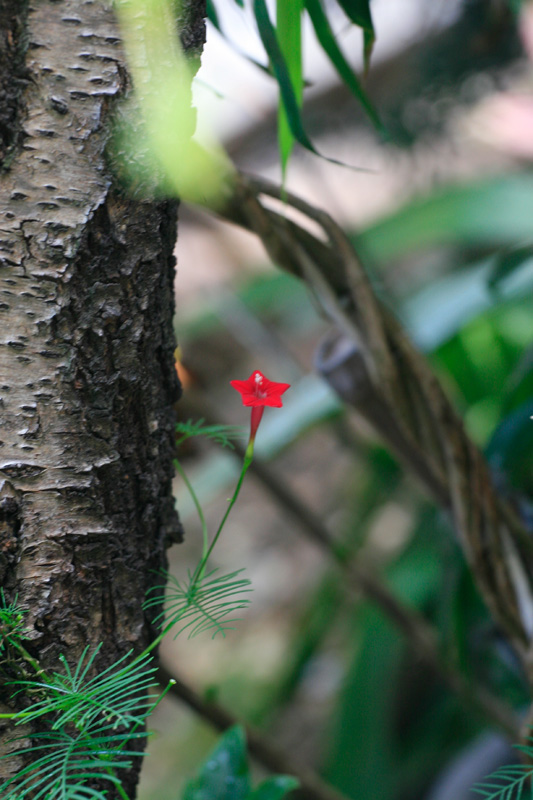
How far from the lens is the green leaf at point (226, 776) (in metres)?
0.42

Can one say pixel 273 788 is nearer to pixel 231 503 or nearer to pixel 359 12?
pixel 231 503

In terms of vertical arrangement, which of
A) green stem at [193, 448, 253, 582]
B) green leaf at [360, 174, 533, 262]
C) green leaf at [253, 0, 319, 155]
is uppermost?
green leaf at [360, 174, 533, 262]

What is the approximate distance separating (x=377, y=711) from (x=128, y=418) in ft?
2.75

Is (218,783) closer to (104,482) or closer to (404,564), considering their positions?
(104,482)

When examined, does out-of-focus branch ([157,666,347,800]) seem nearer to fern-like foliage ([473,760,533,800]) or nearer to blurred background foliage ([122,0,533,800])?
blurred background foliage ([122,0,533,800])

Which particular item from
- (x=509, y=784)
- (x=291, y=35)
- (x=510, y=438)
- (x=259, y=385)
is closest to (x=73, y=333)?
(x=259, y=385)

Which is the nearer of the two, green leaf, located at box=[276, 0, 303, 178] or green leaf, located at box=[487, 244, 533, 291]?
green leaf, located at box=[276, 0, 303, 178]

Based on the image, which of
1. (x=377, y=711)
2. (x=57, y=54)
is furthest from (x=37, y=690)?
(x=377, y=711)

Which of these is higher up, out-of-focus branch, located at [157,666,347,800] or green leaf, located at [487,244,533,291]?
green leaf, located at [487,244,533,291]

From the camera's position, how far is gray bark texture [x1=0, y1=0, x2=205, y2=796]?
0.73ft

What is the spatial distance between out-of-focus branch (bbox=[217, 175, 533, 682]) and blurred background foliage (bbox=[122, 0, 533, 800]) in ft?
0.14

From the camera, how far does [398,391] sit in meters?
0.39

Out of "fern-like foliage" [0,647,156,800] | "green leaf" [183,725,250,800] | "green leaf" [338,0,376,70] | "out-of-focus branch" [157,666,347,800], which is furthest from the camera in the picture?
"out-of-focus branch" [157,666,347,800]

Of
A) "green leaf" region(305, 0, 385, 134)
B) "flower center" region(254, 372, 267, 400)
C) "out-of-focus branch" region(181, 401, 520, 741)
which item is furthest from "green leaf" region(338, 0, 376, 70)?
"out-of-focus branch" region(181, 401, 520, 741)
